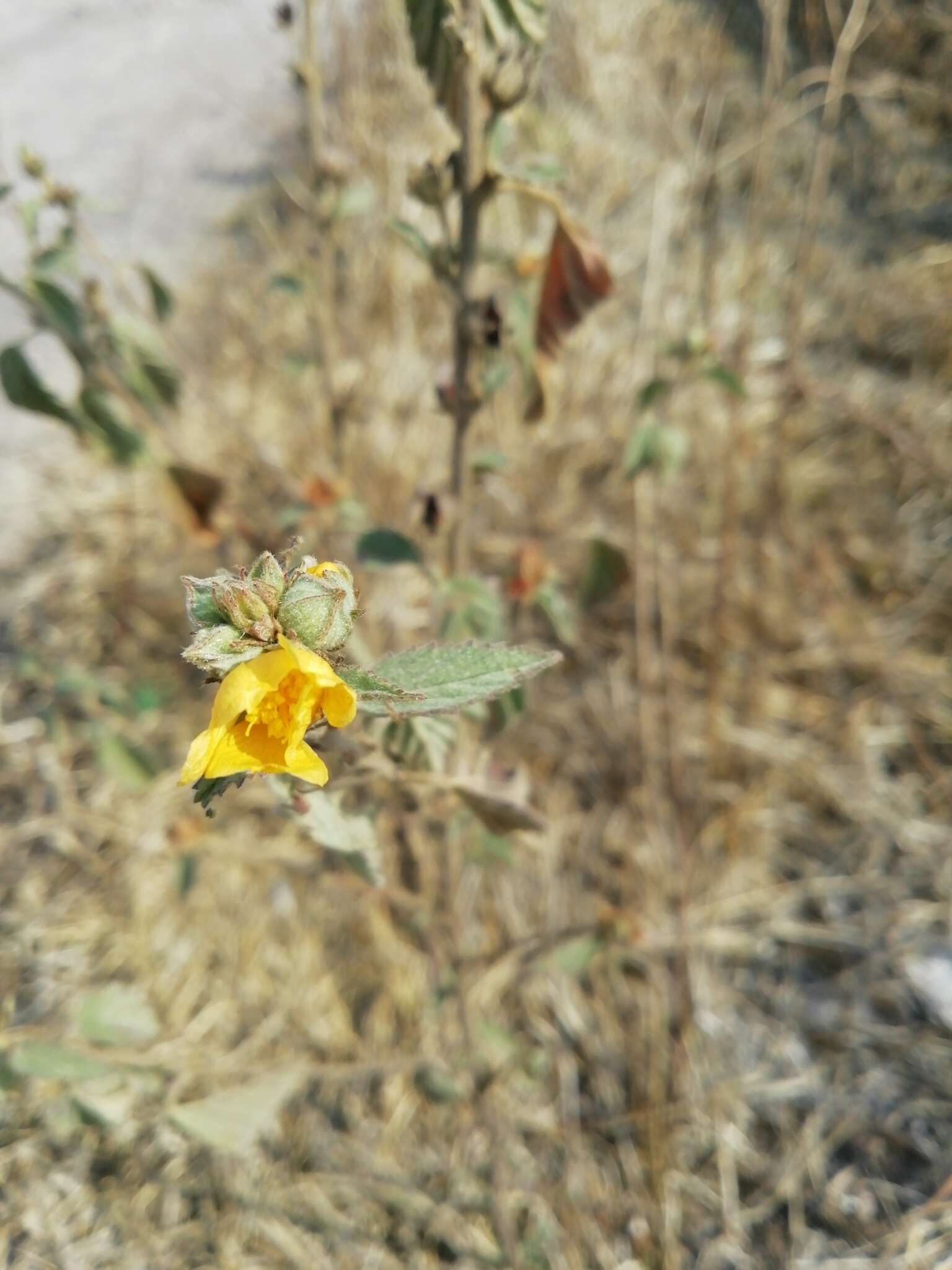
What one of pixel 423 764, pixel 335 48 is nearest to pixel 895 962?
pixel 423 764

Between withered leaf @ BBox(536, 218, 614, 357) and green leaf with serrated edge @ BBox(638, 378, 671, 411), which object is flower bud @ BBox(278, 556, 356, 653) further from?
green leaf with serrated edge @ BBox(638, 378, 671, 411)

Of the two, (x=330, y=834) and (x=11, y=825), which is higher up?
(x=330, y=834)

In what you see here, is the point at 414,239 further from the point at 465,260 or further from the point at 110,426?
the point at 110,426

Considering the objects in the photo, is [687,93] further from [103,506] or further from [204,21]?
[103,506]

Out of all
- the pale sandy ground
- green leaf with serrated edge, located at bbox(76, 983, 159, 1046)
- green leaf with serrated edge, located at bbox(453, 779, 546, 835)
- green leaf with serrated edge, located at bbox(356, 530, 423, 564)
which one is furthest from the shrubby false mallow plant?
the pale sandy ground

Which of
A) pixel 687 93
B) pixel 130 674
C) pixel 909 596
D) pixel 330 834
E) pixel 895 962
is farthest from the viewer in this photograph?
pixel 687 93

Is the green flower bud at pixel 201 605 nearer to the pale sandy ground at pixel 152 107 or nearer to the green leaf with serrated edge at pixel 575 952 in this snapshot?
the green leaf with serrated edge at pixel 575 952

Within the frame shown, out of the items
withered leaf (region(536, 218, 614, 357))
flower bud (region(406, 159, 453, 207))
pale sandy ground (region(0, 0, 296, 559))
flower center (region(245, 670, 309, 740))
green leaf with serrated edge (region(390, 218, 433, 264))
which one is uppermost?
pale sandy ground (region(0, 0, 296, 559))
